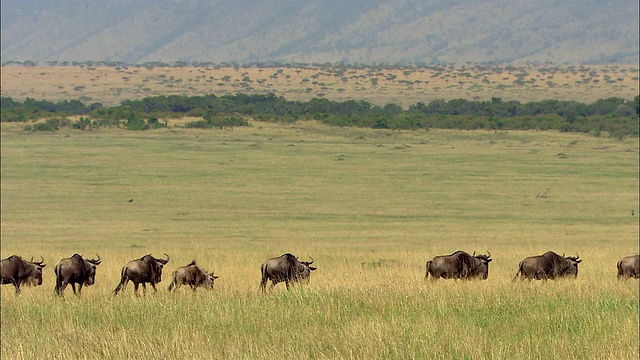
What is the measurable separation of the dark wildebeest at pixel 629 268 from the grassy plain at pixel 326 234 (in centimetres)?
75

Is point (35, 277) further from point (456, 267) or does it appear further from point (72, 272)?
point (456, 267)

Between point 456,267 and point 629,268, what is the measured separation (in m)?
2.85

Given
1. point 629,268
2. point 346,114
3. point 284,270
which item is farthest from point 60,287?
point 346,114

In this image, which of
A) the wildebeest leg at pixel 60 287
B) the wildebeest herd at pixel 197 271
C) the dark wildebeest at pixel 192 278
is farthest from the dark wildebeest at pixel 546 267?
the wildebeest leg at pixel 60 287

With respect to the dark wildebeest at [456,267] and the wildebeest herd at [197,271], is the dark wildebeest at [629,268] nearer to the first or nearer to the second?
the wildebeest herd at [197,271]

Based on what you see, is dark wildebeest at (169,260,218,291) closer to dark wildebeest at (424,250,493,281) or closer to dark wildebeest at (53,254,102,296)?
dark wildebeest at (53,254,102,296)

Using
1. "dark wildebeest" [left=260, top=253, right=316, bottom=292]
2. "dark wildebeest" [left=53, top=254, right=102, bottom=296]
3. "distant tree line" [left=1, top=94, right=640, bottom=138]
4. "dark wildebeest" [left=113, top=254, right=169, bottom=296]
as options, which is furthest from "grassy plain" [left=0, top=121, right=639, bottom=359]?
"distant tree line" [left=1, top=94, right=640, bottom=138]

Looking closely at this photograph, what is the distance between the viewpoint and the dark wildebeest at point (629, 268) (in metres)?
16.4

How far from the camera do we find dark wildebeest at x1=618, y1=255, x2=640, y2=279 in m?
16.4

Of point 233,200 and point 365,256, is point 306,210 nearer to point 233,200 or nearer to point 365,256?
point 233,200

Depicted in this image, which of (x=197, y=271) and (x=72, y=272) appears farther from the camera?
(x=197, y=271)

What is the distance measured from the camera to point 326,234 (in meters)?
29.8

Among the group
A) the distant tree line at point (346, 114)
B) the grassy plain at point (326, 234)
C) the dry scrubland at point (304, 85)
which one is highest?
the dry scrubland at point (304, 85)

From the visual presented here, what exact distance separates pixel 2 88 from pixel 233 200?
67803mm
